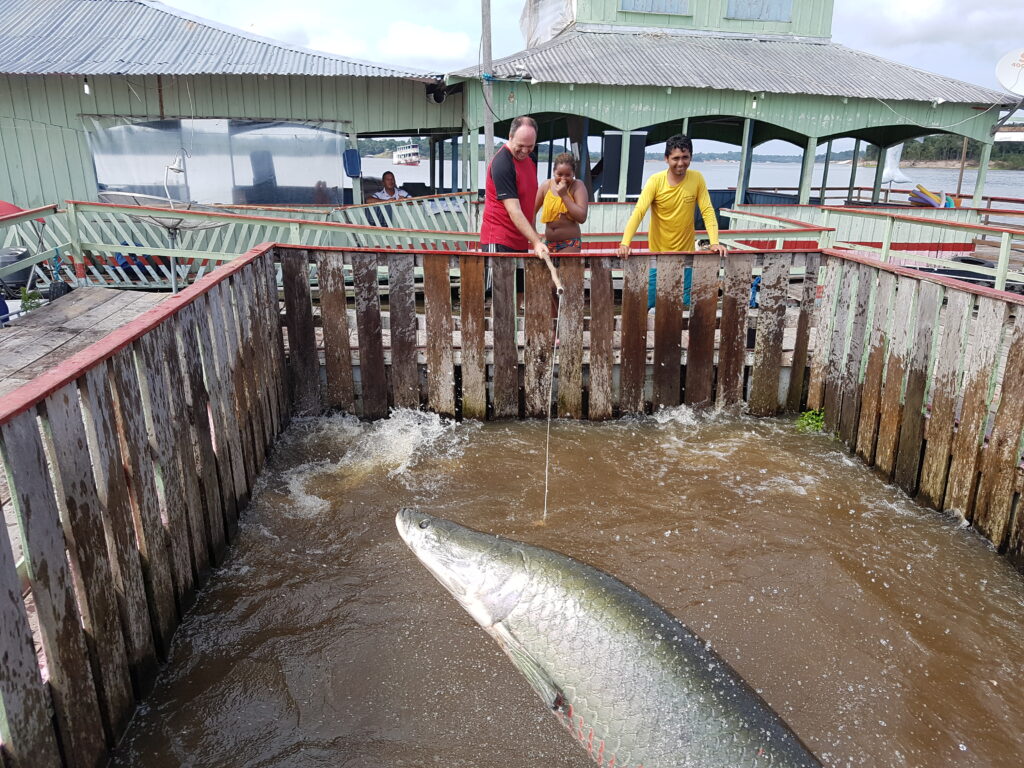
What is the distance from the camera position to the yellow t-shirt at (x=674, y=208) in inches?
251

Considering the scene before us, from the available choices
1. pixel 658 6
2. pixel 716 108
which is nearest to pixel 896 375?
pixel 716 108

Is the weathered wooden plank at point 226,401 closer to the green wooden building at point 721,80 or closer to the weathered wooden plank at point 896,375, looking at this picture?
the weathered wooden plank at point 896,375

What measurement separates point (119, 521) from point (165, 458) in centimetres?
54

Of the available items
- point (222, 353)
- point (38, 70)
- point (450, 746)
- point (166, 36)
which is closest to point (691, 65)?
point (166, 36)

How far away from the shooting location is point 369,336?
19.5 feet

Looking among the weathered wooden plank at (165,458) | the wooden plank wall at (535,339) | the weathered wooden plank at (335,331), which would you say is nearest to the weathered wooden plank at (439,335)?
the wooden plank wall at (535,339)

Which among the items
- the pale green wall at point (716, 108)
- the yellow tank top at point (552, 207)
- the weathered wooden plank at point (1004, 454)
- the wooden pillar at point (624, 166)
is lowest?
the weathered wooden plank at point (1004, 454)

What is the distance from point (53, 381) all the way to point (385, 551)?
2102 mm

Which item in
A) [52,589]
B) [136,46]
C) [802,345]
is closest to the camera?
[52,589]

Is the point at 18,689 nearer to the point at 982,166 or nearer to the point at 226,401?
the point at 226,401

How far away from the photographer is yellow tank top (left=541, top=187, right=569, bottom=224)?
6770 millimetres

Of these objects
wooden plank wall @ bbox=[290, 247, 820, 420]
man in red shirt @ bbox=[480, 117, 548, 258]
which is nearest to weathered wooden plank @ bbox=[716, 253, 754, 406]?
wooden plank wall @ bbox=[290, 247, 820, 420]

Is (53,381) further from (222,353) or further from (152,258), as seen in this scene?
(152,258)

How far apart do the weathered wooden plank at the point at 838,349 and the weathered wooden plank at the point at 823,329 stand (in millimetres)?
47
